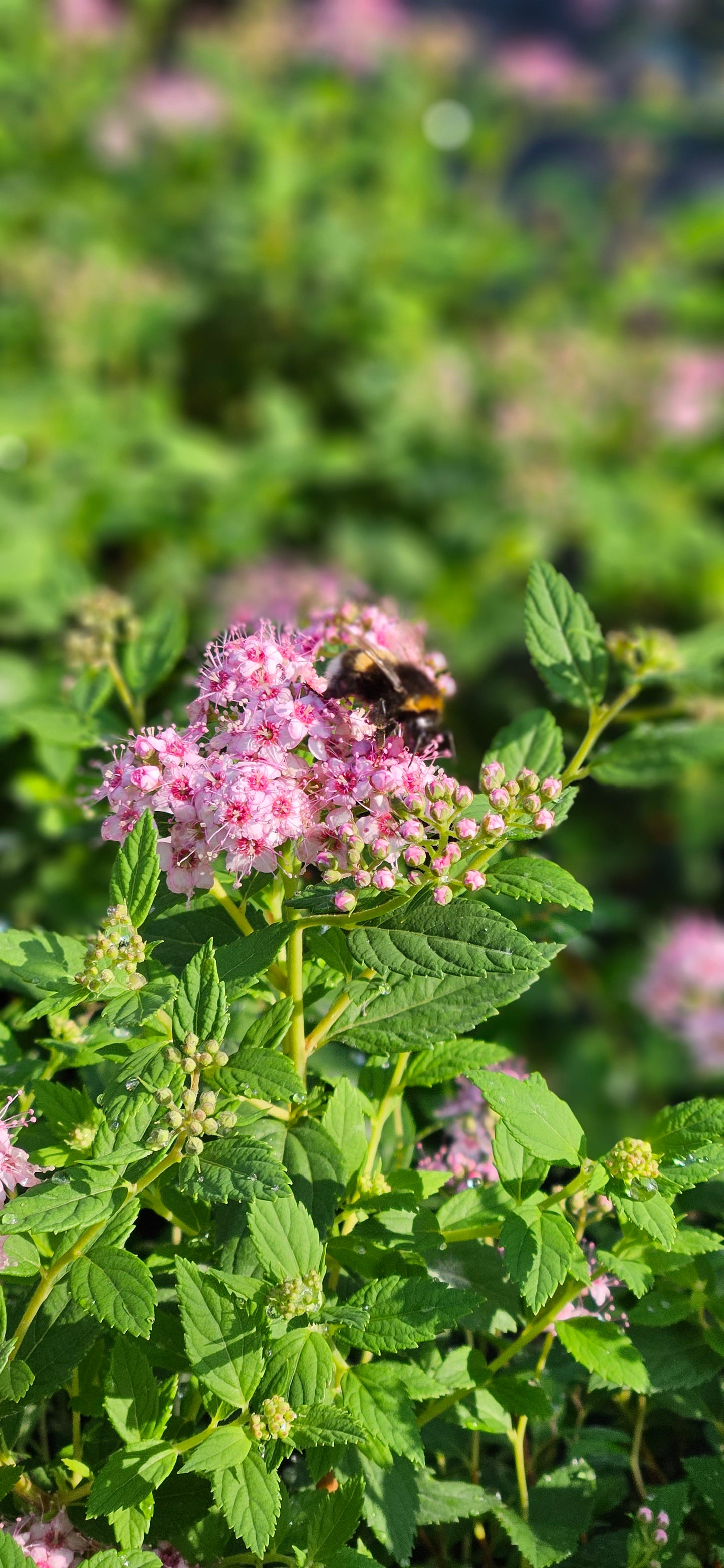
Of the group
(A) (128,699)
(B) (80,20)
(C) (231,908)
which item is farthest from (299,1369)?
(B) (80,20)

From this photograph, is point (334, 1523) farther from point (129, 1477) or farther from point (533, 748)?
point (533, 748)

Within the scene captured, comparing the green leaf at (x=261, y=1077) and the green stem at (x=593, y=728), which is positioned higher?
the green stem at (x=593, y=728)

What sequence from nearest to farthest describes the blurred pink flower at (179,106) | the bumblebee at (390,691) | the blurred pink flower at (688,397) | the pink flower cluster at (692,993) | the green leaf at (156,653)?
the bumblebee at (390,691) → the green leaf at (156,653) → the pink flower cluster at (692,993) → the blurred pink flower at (688,397) → the blurred pink flower at (179,106)

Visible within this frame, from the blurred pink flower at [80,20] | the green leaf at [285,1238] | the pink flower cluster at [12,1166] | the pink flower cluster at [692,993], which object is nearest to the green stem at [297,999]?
the green leaf at [285,1238]

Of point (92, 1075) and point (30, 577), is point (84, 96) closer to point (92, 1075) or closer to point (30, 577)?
point (30, 577)

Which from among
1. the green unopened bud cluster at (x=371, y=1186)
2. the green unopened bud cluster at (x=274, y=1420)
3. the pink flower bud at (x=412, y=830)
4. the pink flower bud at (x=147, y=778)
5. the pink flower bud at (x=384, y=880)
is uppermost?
the pink flower bud at (x=147, y=778)

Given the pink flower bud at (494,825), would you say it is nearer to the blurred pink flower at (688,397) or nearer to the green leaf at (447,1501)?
the green leaf at (447,1501)
